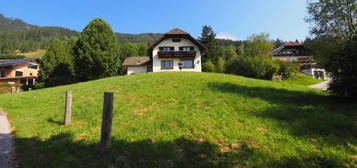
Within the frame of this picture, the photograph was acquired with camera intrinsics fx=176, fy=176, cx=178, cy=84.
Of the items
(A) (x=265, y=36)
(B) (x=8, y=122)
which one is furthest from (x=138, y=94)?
(A) (x=265, y=36)

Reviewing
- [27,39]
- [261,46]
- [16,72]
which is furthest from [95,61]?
[27,39]

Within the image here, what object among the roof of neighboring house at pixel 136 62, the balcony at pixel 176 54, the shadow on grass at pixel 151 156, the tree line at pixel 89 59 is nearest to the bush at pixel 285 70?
the balcony at pixel 176 54

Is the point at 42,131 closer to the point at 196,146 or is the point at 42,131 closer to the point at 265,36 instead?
the point at 196,146

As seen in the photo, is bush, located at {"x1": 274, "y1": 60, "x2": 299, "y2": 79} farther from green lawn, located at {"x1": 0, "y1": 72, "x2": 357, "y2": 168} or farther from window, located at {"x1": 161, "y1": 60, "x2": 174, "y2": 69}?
green lawn, located at {"x1": 0, "y1": 72, "x2": 357, "y2": 168}

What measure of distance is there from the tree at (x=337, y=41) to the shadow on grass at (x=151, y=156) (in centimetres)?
622

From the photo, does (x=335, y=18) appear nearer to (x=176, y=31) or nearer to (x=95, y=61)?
(x=176, y=31)

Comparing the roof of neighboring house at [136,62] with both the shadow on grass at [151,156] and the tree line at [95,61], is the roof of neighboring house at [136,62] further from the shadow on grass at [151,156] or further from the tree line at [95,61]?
the shadow on grass at [151,156]

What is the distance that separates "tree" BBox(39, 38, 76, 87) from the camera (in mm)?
34594

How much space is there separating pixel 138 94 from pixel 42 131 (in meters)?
5.18

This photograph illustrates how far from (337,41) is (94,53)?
31.3m

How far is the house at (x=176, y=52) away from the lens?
1348 inches

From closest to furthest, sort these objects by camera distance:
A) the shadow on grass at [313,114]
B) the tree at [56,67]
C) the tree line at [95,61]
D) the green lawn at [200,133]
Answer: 1. the green lawn at [200,133]
2. the shadow on grass at [313,114]
3. the tree line at [95,61]
4. the tree at [56,67]

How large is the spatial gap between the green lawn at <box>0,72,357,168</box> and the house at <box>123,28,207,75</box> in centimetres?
2549

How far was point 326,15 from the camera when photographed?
39.0ft
